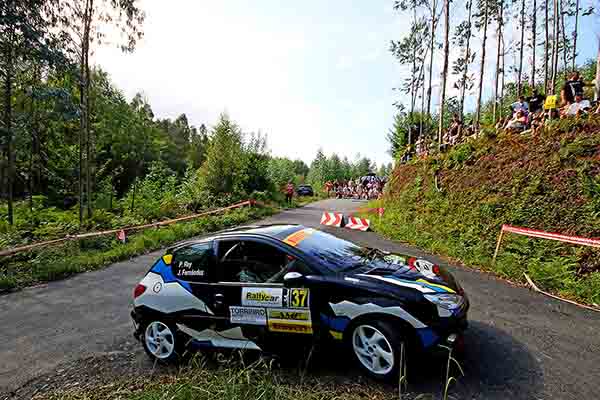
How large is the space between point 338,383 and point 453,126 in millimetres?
15837

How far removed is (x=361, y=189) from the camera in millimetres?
34750

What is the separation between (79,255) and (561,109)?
1542cm

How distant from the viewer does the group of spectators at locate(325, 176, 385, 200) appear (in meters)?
32.4

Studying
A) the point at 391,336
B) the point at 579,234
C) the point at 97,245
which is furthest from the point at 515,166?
the point at 97,245

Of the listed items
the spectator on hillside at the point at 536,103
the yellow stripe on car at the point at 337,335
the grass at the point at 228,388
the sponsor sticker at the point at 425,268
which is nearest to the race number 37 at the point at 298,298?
the yellow stripe on car at the point at 337,335

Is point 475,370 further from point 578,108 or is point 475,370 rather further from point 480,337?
point 578,108

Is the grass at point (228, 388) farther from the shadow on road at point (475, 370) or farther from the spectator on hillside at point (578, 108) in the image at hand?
the spectator on hillside at point (578, 108)

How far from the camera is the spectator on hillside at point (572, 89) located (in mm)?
10062

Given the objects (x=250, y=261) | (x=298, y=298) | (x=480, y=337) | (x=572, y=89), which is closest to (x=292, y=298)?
(x=298, y=298)

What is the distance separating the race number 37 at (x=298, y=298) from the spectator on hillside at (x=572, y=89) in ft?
36.7

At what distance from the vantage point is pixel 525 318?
4.75m

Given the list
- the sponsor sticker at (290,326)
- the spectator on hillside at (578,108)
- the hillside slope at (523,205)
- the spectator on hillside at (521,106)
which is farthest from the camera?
the spectator on hillside at (521,106)

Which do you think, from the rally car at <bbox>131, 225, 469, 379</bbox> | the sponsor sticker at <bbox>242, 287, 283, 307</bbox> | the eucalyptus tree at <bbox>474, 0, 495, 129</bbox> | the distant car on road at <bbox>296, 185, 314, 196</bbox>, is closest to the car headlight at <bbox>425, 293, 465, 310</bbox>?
the rally car at <bbox>131, 225, 469, 379</bbox>

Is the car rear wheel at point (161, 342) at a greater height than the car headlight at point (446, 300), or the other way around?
the car headlight at point (446, 300)
